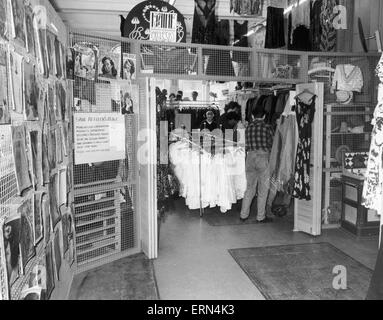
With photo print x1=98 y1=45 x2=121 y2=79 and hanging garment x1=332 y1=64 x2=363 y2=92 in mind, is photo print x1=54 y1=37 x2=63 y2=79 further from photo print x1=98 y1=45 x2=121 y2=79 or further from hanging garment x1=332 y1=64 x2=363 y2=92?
hanging garment x1=332 y1=64 x2=363 y2=92

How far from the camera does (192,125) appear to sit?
761 centimetres

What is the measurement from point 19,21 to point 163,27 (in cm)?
294

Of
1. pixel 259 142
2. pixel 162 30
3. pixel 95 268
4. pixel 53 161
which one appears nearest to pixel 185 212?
pixel 259 142

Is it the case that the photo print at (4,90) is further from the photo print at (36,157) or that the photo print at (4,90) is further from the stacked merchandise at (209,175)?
the stacked merchandise at (209,175)

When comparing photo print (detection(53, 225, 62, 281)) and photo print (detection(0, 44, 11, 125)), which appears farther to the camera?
photo print (detection(53, 225, 62, 281))

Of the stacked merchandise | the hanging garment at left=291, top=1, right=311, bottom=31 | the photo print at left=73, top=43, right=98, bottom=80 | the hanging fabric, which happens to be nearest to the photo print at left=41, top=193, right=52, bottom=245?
the photo print at left=73, top=43, right=98, bottom=80

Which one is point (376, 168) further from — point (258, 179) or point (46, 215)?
point (258, 179)

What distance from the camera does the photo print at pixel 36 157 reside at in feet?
7.50

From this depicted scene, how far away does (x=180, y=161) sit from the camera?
236 inches

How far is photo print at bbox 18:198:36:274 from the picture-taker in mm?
2021

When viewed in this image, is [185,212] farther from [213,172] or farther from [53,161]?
[53,161]

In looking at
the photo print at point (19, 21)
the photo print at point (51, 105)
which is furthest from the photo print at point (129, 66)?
the photo print at point (19, 21)

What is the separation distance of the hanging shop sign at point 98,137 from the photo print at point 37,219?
142 cm

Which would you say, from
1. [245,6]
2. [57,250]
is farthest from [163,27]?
[57,250]
